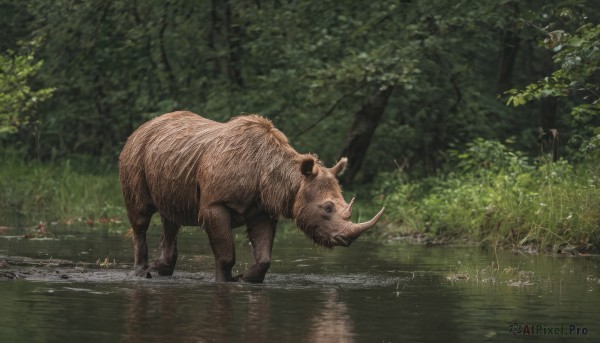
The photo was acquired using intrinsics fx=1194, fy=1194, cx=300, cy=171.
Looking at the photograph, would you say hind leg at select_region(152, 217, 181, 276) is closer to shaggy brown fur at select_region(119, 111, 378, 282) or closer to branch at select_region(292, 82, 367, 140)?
shaggy brown fur at select_region(119, 111, 378, 282)

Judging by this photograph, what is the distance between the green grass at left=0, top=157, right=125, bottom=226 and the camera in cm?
2247

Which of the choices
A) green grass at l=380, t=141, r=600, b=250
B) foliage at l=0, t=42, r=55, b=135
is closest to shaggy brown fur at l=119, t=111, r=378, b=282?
green grass at l=380, t=141, r=600, b=250

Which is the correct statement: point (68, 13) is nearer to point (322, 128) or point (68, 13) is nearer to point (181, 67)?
point (181, 67)

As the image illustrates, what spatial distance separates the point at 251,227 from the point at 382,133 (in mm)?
15072

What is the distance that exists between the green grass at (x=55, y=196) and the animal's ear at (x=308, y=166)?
9337 mm

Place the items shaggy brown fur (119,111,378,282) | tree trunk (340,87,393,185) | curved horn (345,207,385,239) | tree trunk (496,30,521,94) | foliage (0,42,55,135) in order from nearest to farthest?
curved horn (345,207,385,239) → shaggy brown fur (119,111,378,282) → foliage (0,42,55,135) → tree trunk (340,87,393,185) → tree trunk (496,30,521,94)

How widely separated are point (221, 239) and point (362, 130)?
13290 millimetres

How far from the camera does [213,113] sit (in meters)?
26.2

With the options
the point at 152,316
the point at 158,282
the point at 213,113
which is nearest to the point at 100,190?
the point at 213,113

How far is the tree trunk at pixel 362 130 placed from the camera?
25.4m

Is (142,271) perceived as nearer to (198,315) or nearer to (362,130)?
(198,315)

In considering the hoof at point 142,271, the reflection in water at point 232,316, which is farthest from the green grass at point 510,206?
the reflection in water at point 232,316

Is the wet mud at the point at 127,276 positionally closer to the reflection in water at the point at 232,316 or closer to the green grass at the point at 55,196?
the reflection in water at the point at 232,316

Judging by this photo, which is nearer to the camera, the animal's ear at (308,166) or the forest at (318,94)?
the animal's ear at (308,166)
